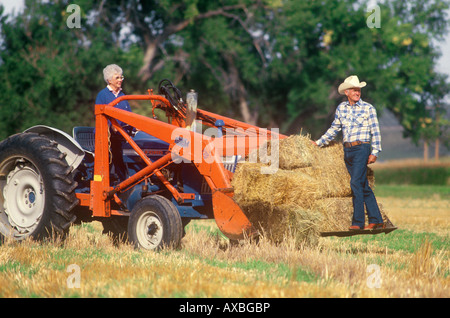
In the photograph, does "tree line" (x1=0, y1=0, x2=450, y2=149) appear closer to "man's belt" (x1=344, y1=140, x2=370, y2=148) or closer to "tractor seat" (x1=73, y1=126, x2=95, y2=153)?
"tractor seat" (x1=73, y1=126, x2=95, y2=153)

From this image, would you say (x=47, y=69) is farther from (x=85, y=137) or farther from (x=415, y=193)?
(x=85, y=137)

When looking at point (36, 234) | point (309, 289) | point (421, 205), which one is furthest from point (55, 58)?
point (309, 289)

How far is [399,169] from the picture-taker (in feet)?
125

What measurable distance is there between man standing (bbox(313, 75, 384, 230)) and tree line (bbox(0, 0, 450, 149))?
20.4 meters

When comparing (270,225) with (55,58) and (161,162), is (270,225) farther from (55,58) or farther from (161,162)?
(55,58)

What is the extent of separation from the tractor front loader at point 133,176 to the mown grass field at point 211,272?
0.35m

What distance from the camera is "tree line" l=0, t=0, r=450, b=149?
29.7m

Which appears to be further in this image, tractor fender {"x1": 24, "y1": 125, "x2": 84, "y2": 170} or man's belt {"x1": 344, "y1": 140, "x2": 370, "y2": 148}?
tractor fender {"x1": 24, "y1": 125, "x2": 84, "y2": 170}

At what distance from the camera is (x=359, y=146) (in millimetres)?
7742

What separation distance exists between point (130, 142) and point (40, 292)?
302 cm

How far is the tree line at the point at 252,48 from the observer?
97.3 ft

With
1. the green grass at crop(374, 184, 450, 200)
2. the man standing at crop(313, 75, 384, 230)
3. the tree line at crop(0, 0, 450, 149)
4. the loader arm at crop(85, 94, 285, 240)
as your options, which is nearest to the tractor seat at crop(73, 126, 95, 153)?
the loader arm at crop(85, 94, 285, 240)

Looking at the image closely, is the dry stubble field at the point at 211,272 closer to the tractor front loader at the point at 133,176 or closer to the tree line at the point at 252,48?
the tractor front loader at the point at 133,176
